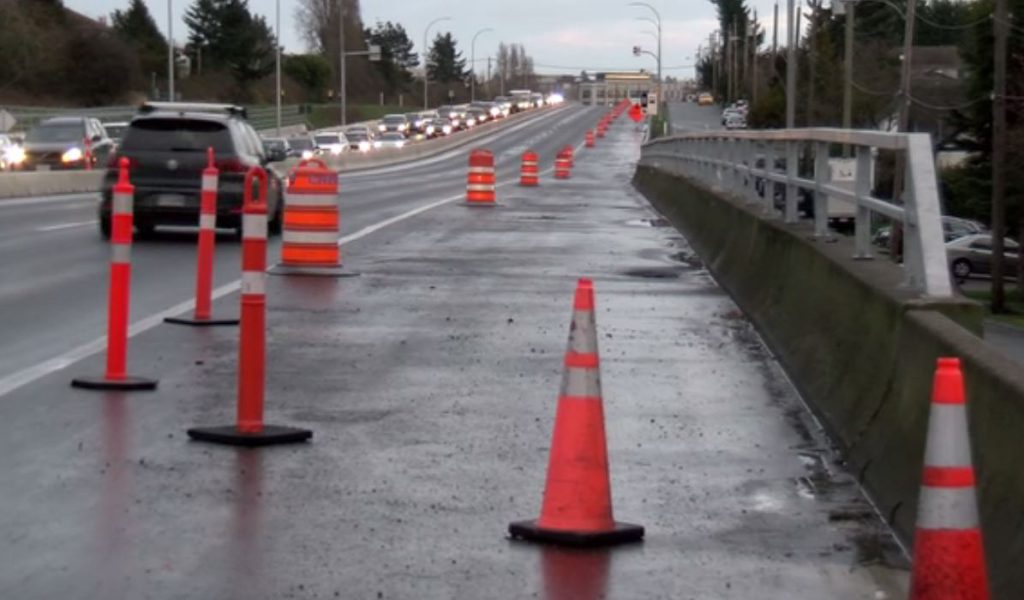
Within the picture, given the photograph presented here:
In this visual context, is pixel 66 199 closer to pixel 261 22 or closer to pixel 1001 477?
pixel 1001 477

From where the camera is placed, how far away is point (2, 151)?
157 feet

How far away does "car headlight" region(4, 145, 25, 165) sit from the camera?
153ft

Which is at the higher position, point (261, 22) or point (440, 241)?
point (261, 22)

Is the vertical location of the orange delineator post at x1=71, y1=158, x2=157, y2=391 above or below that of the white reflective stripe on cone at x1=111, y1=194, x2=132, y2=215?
below

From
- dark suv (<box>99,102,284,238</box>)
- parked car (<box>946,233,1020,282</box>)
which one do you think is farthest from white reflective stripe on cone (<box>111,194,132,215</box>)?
parked car (<box>946,233,1020,282</box>)

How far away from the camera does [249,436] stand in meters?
9.38

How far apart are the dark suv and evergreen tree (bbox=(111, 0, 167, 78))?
78.6m

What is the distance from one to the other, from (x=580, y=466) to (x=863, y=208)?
424cm

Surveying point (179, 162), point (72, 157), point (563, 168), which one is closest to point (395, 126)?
point (563, 168)

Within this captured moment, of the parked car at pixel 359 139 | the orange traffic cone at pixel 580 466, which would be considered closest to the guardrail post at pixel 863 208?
the orange traffic cone at pixel 580 466

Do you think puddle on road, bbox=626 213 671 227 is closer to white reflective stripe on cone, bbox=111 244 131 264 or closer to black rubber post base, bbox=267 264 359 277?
black rubber post base, bbox=267 264 359 277

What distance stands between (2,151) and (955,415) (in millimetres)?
44781

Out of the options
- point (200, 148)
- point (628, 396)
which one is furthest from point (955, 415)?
point (200, 148)

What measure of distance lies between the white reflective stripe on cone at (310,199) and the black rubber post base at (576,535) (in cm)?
1208
